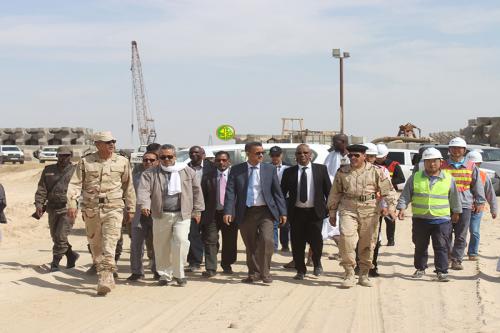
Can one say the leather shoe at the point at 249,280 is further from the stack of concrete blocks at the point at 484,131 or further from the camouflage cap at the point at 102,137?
the stack of concrete blocks at the point at 484,131

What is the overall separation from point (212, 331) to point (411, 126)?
1631 inches

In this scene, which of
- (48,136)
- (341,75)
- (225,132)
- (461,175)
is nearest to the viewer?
(461,175)

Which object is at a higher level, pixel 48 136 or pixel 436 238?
pixel 48 136

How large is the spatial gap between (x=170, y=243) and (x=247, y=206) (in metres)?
1.09

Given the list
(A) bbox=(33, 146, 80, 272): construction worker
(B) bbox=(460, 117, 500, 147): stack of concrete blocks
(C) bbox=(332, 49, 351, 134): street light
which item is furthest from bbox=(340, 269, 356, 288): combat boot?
(B) bbox=(460, 117, 500, 147): stack of concrete blocks

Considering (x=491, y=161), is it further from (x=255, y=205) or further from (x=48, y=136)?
(x=48, y=136)

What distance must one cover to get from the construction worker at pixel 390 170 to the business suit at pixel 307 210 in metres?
1.15

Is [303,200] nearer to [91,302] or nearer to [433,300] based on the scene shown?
[433,300]

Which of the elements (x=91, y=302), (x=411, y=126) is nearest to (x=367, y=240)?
(x=91, y=302)

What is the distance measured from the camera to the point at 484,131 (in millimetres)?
45156

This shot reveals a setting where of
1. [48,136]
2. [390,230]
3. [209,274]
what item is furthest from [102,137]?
[48,136]

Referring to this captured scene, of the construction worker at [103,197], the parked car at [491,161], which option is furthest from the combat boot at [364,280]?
the parked car at [491,161]

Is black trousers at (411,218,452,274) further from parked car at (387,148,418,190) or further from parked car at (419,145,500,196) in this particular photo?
parked car at (387,148,418,190)

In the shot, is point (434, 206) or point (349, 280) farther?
point (434, 206)
